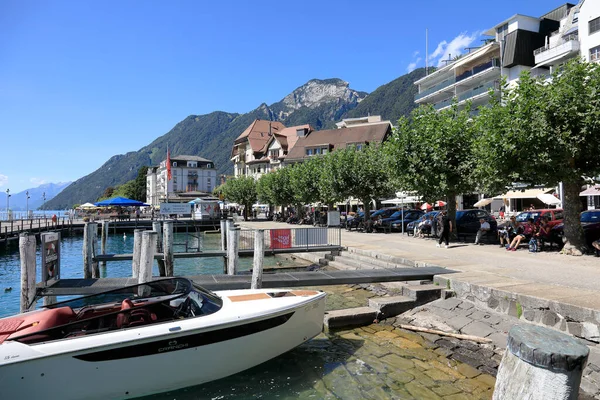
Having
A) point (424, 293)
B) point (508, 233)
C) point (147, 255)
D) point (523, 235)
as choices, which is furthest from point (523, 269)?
point (147, 255)

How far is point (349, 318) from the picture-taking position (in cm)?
981

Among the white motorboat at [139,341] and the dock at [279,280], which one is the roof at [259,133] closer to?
the dock at [279,280]

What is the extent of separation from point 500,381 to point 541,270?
432 inches

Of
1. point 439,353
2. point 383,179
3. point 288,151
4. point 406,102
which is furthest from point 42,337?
point 406,102

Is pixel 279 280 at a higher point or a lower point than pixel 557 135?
lower

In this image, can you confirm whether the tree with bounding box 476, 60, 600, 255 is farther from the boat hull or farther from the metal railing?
the boat hull

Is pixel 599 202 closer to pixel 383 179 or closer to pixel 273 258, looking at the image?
pixel 383 179

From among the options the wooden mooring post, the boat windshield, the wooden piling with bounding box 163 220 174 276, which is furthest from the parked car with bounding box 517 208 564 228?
the wooden mooring post

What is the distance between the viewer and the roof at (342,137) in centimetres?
6316

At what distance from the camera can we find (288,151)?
252 feet

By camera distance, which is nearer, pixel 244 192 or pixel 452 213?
pixel 452 213

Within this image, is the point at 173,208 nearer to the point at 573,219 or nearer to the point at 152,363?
the point at 573,219

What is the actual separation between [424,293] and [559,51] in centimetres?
3825

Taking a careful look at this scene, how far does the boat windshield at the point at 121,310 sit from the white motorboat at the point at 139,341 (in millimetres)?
15
